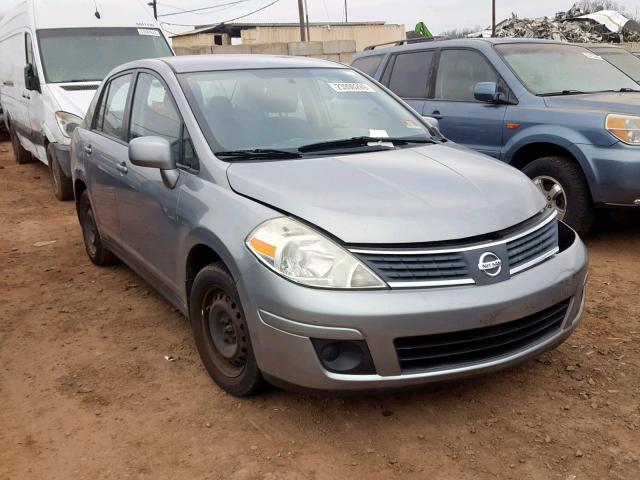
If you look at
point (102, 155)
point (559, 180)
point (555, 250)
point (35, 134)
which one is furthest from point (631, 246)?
point (35, 134)

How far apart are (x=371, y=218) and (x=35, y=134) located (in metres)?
7.21

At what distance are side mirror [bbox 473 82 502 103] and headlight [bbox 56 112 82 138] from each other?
4334mm

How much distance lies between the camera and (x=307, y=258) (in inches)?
105

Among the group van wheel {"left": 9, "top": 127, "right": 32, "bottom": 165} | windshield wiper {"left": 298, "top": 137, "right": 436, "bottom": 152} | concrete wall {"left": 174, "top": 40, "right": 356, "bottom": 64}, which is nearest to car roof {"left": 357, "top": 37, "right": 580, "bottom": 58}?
windshield wiper {"left": 298, "top": 137, "right": 436, "bottom": 152}

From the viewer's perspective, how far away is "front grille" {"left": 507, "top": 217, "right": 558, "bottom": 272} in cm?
286

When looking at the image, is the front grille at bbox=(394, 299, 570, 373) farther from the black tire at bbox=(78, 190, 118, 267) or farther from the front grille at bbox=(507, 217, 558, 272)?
the black tire at bbox=(78, 190, 118, 267)

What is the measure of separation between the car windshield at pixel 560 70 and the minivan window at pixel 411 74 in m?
0.85

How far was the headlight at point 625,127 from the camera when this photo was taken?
5082 mm

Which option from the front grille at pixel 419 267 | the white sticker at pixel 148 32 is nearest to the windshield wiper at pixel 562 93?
the front grille at pixel 419 267

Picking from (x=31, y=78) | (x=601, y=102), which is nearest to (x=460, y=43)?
(x=601, y=102)

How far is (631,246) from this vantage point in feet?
18.1

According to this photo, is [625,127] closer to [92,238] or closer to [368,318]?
[368,318]

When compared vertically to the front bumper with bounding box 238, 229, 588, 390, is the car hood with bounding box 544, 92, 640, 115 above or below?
above

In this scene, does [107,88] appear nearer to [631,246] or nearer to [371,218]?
[371,218]
